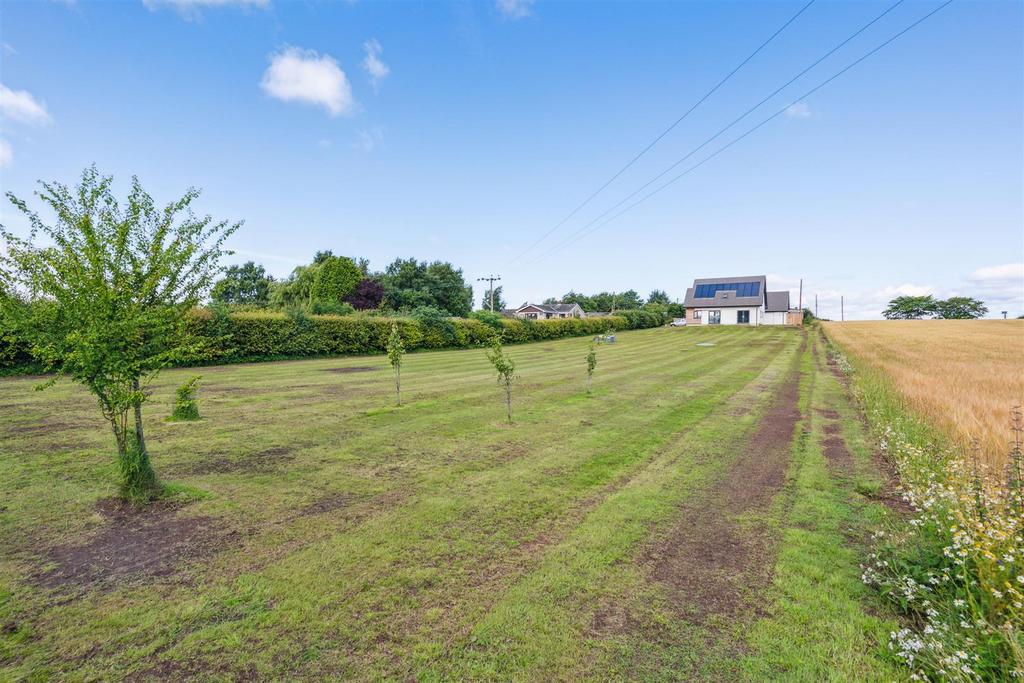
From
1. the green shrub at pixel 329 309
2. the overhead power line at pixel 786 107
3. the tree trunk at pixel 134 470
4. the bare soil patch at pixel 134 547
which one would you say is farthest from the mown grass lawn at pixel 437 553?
the green shrub at pixel 329 309

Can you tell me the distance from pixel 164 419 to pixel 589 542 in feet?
33.5

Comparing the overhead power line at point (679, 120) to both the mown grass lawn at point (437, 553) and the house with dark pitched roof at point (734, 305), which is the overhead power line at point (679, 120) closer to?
the mown grass lawn at point (437, 553)

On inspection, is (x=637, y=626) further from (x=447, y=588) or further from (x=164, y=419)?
(x=164, y=419)

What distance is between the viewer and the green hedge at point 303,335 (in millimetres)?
19859

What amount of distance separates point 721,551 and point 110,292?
25.2 feet

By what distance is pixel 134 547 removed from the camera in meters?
4.39

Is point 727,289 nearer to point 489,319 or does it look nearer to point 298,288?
point 489,319

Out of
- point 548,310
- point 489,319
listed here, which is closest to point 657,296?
point 548,310

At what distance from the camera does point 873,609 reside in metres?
3.43

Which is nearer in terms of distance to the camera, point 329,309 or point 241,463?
point 241,463

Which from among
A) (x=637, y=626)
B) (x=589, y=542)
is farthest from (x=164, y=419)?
(x=637, y=626)

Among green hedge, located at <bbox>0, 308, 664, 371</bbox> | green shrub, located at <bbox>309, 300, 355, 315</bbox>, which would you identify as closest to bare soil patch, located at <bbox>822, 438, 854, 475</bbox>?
green hedge, located at <bbox>0, 308, 664, 371</bbox>

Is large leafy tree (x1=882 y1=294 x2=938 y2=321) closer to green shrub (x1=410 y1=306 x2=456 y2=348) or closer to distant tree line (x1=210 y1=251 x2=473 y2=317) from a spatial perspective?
distant tree line (x1=210 y1=251 x2=473 y2=317)

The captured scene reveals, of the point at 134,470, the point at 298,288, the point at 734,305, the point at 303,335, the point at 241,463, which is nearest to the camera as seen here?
the point at 134,470
